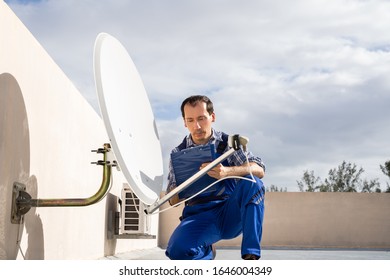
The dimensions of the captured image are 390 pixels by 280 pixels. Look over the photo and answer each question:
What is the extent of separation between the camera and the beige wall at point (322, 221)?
1138 cm

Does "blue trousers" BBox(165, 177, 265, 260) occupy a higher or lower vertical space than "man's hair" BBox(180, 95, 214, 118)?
lower

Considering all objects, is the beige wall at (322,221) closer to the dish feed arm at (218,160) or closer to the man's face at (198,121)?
the man's face at (198,121)

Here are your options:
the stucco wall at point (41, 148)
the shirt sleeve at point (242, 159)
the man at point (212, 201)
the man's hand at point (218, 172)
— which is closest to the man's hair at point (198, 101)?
the man at point (212, 201)

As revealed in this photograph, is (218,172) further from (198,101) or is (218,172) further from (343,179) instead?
(343,179)

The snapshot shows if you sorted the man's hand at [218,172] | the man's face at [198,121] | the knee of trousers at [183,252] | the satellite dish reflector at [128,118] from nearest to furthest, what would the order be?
the satellite dish reflector at [128,118] < the man's hand at [218,172] < the knee of trousers at [183,252] < the man's face at [198,121]

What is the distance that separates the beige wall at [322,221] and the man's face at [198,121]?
29.6ft

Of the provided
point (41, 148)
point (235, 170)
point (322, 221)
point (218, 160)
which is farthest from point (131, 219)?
point (322, 221)

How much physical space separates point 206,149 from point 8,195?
87cm

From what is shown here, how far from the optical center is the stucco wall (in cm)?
231

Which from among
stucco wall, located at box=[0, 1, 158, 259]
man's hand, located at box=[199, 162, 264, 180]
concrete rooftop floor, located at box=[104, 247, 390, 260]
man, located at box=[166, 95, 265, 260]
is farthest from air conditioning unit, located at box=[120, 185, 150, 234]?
man's hand, located at box=[199, 162, 264, 180]

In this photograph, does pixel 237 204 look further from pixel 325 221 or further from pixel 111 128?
pixel 325 221

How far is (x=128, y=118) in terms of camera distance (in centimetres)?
228

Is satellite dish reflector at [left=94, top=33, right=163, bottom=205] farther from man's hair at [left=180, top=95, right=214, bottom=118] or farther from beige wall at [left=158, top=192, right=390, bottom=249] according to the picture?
beige wall at [left=158, top=192, right=390, bottom=249]

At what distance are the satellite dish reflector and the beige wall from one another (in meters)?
8.80
